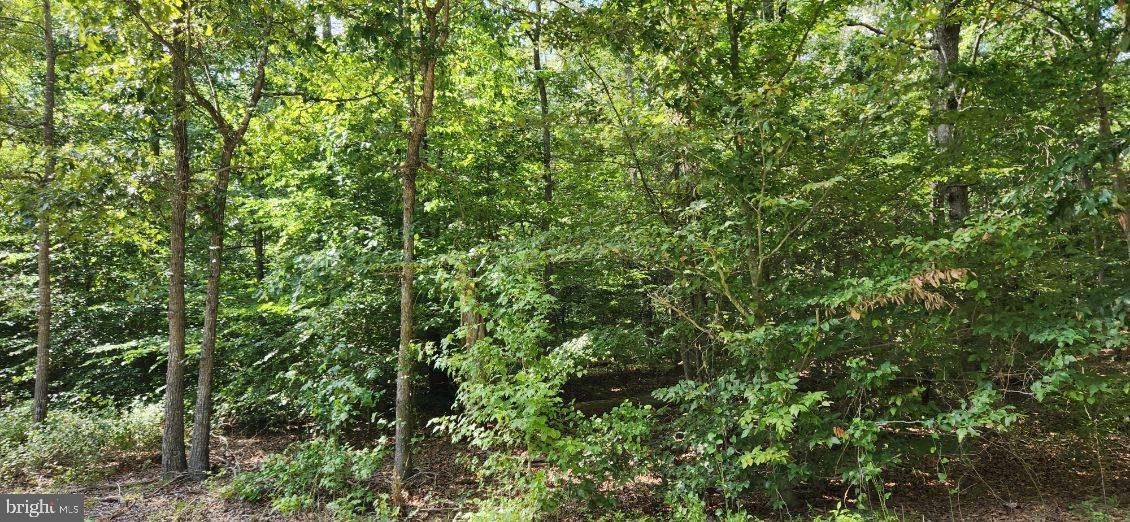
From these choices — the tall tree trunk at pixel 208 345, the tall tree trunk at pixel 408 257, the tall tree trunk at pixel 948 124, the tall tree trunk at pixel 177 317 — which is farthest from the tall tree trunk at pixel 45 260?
the tall tree trunk at pixel 948 124

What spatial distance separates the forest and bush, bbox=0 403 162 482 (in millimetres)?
45

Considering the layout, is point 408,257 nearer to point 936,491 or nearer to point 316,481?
point 316,481

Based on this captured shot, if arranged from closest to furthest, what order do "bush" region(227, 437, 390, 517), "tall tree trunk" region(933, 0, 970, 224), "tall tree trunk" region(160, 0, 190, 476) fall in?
"tall tree trunk" region(933, 0, 970, 224) < "bush" region(227, 437, 390, 517) < "tall tree trunk" region(160, 0, 190, 476)

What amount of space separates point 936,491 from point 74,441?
10.0 meters

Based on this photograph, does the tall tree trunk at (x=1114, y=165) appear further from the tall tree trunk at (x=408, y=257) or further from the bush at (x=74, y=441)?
the bush at (x=74, y=441)

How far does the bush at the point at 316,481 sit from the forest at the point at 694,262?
40 mm

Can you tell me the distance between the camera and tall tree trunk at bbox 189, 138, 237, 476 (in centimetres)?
651

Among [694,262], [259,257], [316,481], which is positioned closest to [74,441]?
[316,481]

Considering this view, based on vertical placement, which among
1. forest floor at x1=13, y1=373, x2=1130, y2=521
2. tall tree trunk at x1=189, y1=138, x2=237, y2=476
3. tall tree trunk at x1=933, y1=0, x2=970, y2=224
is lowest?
forest floor at x1=13, y1=373, x2=1130, y2=521

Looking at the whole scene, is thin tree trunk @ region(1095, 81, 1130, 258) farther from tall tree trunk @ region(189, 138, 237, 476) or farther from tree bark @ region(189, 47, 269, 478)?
tall tree trunk @ region(189, 138, 237, 476)

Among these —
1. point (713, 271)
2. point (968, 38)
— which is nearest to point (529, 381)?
point (713, 271)

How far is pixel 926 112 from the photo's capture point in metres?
5.55

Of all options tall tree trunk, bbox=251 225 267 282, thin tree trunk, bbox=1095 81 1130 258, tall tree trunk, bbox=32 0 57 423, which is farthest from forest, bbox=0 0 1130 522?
tall tree trunk, bbox=251 225 267 282

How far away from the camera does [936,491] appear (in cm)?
571
